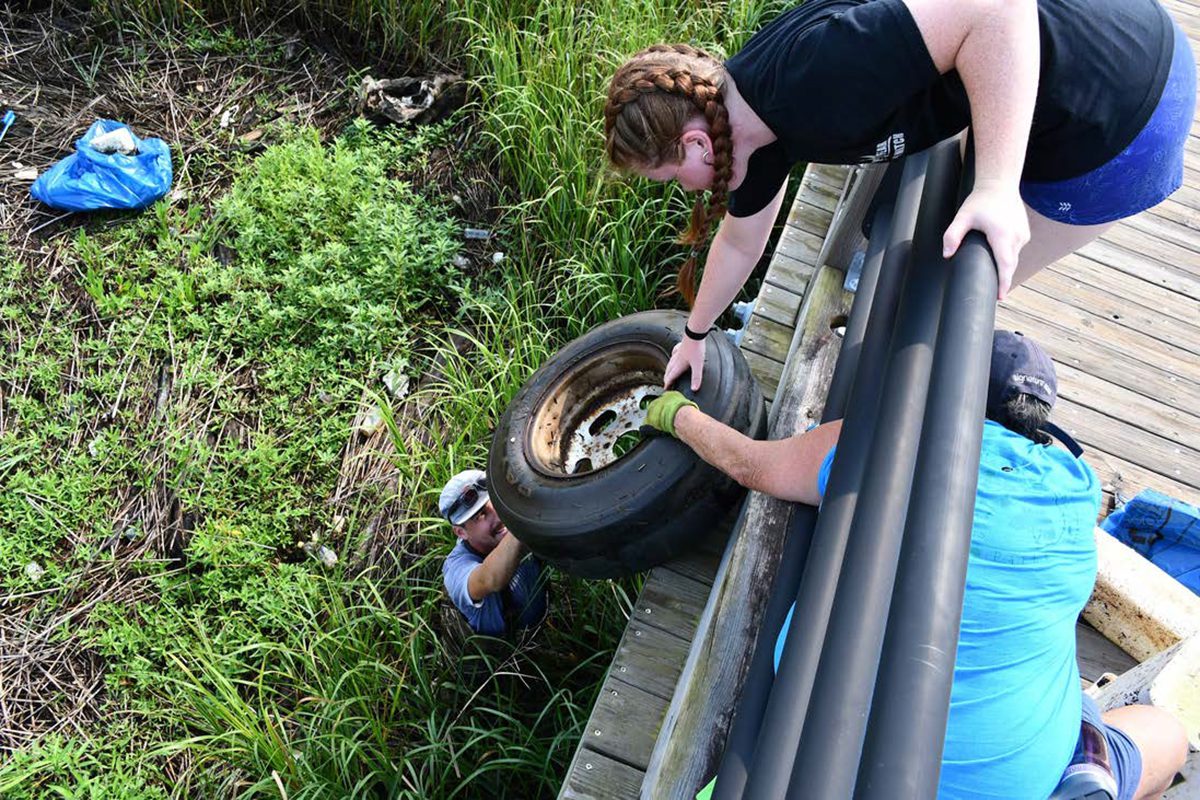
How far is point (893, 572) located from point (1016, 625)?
72 centimetres

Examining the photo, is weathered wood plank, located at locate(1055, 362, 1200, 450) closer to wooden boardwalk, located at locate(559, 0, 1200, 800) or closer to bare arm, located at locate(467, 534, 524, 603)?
wooden boardwalk, located at locate(559, 0, 1200, 800)

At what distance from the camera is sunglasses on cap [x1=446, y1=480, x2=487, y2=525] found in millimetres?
2971

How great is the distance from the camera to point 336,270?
394 centimetres

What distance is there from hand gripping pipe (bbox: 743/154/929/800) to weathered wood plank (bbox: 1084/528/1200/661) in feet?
3.96

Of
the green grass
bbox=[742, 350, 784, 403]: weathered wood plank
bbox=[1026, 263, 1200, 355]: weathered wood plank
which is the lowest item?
the green grass

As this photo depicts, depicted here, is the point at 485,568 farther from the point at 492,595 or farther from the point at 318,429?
the point at 318,429

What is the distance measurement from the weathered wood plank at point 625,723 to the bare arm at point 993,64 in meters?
1.49

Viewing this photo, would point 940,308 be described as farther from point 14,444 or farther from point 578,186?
point 14,444

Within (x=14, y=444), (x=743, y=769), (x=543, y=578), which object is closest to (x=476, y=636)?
(x=543, y=578)

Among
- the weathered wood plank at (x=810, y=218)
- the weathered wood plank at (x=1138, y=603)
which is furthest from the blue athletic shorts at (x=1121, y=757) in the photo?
the weathered wood plank at (x=810, y=218)

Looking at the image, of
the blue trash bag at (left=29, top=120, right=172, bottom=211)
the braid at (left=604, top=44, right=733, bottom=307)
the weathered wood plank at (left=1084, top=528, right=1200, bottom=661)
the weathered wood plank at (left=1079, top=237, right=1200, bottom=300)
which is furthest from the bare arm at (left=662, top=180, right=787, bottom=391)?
the blue trash bag at (left=29, top=120, right=172, bottom=211)

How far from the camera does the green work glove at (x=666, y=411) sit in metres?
2.36

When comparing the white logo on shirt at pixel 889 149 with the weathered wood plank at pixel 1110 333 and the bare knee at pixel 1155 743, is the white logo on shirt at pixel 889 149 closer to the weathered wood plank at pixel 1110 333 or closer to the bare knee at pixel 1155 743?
the bare knee at pixel 1155 743

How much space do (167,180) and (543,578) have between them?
2804 mm
